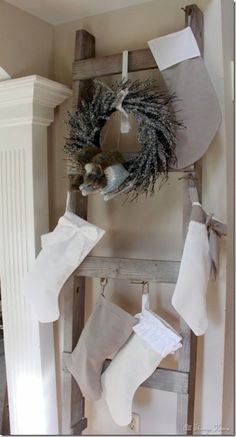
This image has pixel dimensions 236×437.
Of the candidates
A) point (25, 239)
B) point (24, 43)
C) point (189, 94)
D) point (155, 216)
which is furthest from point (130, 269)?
point (24, 43)

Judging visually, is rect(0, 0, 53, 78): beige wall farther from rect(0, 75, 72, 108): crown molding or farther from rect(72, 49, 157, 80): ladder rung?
rect(72, 49, 157, 80): ladder rung

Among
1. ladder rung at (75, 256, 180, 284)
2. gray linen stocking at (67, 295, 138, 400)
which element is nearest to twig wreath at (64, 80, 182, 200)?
ladder rung at (75, 256, 180, 284)

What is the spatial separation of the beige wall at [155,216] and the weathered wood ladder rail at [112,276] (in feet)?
0.18

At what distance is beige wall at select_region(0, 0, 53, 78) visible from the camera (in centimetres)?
139

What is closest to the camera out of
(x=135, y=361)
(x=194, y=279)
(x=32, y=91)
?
(x=194, y=279)

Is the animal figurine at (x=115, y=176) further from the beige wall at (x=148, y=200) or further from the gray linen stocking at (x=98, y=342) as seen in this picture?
the gray linen stocking at (x=98, y=342)

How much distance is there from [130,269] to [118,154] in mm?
358

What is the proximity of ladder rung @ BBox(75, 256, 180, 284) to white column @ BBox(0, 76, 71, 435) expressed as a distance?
23 centimetres

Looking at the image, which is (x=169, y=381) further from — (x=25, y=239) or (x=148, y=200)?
(x=25, y=239)

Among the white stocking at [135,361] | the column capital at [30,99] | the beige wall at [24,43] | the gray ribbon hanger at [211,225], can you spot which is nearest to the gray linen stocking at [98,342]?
the white stocking at [135,361]

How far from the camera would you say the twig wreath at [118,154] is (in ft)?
3.94

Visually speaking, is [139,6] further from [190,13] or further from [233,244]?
[233,244]

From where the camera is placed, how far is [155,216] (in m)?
1.40

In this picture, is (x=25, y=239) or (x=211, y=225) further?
(x=25, y=239)
